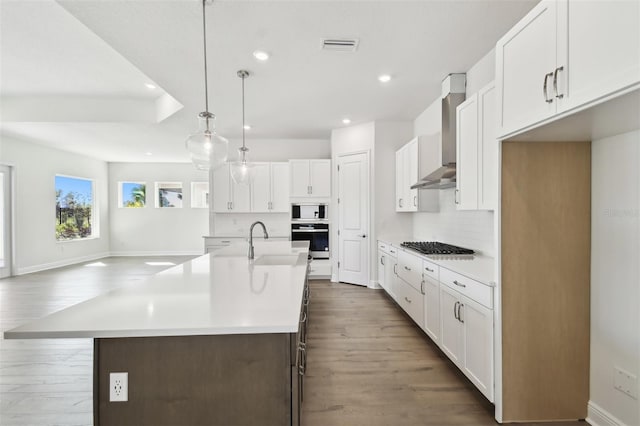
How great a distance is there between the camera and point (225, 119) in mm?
5164

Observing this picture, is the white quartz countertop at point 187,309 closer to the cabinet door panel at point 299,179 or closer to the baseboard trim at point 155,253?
the cabinet door panel at point 299,179

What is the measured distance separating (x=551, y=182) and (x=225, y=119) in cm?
466

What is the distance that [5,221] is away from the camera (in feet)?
20.3

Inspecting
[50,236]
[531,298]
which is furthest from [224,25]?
[50,236]

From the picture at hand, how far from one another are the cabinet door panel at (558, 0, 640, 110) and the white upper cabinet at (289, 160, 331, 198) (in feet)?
15.1

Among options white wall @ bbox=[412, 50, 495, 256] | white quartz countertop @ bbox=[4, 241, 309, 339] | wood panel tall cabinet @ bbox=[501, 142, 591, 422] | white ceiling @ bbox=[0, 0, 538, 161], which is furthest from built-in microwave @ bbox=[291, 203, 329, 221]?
wood panel tall cabinet @ bbox=[501, 142, 591, 422]

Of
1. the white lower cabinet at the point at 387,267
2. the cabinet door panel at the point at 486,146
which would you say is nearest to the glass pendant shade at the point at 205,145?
the cabinet door panel at the point at 486,146

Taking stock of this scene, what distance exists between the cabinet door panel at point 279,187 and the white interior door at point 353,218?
1.15 m

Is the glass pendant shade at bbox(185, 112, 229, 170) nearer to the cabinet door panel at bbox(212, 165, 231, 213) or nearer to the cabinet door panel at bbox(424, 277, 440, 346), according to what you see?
the cabinet door panel at bbox(424, 277, 440, 346)

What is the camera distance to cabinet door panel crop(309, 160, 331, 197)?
5.91 metres

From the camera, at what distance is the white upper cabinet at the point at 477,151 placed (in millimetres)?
2320

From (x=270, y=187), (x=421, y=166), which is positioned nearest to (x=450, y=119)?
(x=421, y=166)

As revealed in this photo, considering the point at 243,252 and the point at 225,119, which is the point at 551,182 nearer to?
the point at 243,252

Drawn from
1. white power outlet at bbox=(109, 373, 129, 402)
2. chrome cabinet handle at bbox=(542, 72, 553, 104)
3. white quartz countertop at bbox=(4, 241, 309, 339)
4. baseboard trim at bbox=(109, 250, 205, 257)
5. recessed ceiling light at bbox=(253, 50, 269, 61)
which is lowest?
baseboard trim at bbox=(109, 250, 205, 257)
